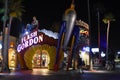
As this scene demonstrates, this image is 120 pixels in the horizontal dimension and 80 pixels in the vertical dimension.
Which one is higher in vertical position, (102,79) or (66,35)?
(66,35)

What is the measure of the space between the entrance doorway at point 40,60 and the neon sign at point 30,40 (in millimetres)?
4618

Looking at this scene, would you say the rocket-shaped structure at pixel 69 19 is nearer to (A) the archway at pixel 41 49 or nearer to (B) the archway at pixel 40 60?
(A) the archway at pixel 41 49

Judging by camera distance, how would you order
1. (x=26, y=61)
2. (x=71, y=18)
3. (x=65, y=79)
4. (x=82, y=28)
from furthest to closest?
(x=82, y=28) < (x=26, y=61) < (x=71, y=18) < (x=65, y=79)

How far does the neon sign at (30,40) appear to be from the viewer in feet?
159

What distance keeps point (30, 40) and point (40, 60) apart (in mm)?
5864

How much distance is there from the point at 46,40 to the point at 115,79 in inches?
822

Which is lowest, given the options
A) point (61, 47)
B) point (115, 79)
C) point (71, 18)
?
point (115, 79)

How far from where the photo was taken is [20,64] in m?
48.8

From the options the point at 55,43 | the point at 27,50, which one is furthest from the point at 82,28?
the point at 27,50

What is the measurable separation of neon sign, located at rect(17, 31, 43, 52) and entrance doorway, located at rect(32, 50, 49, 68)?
4618mm

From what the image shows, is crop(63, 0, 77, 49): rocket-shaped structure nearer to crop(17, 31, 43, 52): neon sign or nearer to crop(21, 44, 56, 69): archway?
crop(21, 44, 56, 69): archway

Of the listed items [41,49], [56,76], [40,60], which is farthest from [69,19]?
[56,76]

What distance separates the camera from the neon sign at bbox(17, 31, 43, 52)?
159 ft

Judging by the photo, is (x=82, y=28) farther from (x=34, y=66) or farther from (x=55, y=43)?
(x=34, y=66)
